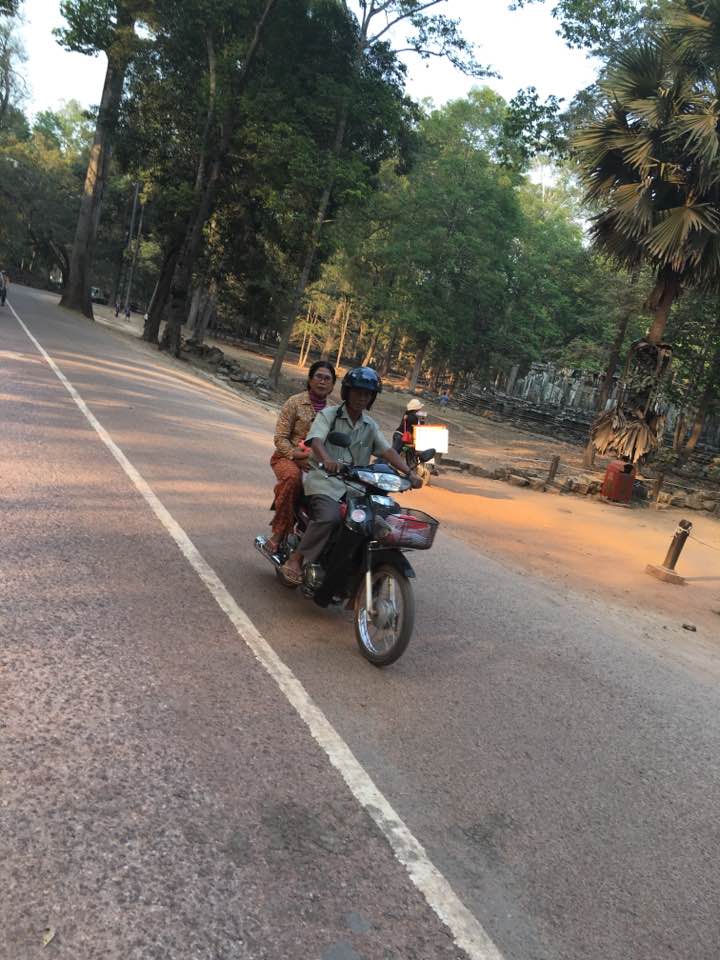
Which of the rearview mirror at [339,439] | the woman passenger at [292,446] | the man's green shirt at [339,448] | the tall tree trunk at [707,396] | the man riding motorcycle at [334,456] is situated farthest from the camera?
the tall tree trunk at [707,396]

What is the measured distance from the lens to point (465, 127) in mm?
47125

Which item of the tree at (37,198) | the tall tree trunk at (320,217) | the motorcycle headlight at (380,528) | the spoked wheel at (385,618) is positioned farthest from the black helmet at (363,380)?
the tree at (37,198)

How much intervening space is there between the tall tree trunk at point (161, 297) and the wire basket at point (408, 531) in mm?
31597

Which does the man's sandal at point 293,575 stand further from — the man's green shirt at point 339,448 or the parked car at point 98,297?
the parked car at point 98,297

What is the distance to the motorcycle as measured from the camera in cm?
439

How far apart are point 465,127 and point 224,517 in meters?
47.4

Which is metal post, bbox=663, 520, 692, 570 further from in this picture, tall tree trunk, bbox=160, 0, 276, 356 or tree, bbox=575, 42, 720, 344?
tall tree trunk, bbox=160, 0, 276, 356

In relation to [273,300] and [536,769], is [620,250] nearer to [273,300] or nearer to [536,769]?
[536,769]

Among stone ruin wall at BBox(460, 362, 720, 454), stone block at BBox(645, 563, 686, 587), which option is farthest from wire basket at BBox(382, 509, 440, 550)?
stone ruin wall at BBox(460, 362, 720, 454)

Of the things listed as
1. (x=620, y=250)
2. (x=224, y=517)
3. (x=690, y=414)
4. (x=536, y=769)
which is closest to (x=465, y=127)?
(x=690, y=414)

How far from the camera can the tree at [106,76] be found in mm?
27594

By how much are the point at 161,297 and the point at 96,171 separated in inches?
261

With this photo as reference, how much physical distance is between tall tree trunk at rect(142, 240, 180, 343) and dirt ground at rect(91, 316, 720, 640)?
869 inches

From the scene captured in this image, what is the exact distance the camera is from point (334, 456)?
200 inches
